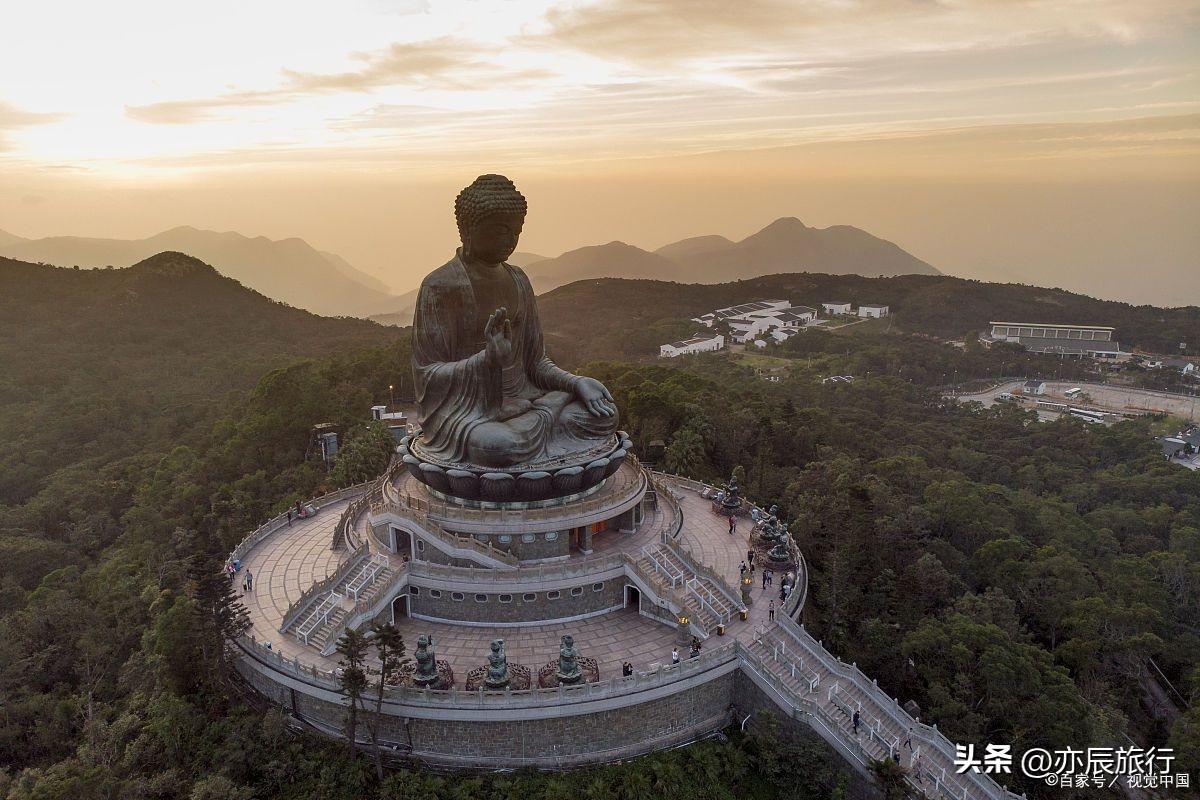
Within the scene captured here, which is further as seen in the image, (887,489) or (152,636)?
(887,489)

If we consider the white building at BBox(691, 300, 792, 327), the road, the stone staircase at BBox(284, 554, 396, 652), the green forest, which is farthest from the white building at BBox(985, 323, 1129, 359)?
the stone staircase at BBox(284, 554, 396, 652)

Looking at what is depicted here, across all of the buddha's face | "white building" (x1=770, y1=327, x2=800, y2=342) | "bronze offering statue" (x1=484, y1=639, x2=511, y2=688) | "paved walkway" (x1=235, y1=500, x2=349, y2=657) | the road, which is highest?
the buddha's face

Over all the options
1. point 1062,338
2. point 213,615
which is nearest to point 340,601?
point 213,615

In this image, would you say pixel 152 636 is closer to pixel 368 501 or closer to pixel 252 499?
pixel 368 501

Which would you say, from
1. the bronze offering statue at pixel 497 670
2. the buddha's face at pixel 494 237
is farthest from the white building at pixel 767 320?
the bronze offering statue at pixel 497 670

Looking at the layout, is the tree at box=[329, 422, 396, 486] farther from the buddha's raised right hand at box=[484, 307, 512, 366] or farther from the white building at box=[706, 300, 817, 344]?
the white building at box=[706, 300, 817, 344]

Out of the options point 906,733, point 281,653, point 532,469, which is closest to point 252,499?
point 281,653
